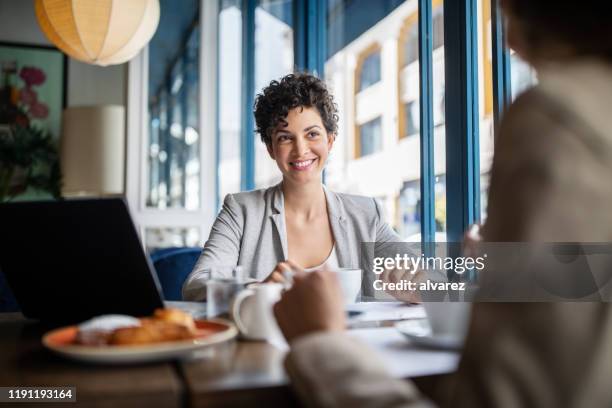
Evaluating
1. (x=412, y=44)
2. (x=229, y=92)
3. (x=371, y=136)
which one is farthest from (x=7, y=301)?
(x=229, y=92)

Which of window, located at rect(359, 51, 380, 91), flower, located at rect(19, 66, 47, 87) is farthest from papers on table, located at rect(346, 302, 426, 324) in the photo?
flower, located at rect(19, 66, 47, 87)

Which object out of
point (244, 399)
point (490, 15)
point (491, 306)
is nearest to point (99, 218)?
point (244, 399)

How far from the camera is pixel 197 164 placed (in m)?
3.94

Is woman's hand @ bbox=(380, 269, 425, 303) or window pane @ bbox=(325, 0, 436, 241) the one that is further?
window pane @ bbox=(325, 0, 436, 241)

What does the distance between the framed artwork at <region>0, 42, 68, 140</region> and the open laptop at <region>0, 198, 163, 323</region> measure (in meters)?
3.43

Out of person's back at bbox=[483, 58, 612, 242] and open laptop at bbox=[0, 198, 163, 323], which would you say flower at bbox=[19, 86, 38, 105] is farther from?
person's back at bbox=[483, 58, 612, 242]

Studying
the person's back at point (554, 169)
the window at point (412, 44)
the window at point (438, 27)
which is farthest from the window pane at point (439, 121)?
the person's back at point (554, 169)

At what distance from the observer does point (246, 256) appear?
1.76 metres

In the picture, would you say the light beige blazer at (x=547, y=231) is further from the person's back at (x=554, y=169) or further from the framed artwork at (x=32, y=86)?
the framed artwork at (x=32, y=86)

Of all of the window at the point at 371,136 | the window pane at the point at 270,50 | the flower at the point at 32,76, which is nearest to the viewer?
the window at the point at 371,136

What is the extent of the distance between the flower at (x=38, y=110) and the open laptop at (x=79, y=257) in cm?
344

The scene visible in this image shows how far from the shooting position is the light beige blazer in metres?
0.42

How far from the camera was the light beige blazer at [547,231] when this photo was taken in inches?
16.7

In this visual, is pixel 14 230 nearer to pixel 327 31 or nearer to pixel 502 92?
pixel 502 92
